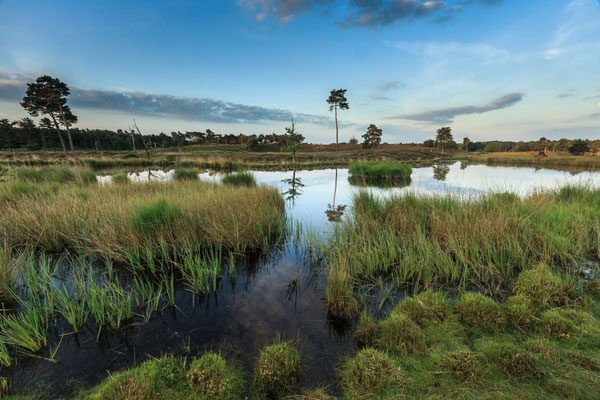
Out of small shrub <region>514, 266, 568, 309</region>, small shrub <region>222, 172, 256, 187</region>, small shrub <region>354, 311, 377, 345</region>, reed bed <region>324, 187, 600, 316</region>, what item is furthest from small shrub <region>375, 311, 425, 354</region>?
small shrub <region>222, 172, 256, 187</region>

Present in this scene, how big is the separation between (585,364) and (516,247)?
323cm

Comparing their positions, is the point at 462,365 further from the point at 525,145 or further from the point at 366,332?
the point at 525,145

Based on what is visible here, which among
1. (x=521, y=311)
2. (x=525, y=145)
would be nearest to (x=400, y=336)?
(x=521, y=311)

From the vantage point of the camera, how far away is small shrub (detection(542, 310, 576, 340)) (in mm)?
2680

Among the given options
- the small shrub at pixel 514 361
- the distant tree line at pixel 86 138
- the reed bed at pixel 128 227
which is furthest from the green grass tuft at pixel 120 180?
the distant tree line at pixel 86 138

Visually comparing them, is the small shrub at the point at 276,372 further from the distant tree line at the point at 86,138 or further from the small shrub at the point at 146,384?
the distant tree line at the point at 86,138

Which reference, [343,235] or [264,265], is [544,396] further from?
[264,265]

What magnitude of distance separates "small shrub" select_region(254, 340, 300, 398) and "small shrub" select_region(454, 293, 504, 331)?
2.41 m

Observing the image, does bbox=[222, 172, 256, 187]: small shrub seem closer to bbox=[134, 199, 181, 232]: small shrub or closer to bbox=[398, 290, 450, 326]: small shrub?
bbox=[134, 199, 181, 232]: small shrub

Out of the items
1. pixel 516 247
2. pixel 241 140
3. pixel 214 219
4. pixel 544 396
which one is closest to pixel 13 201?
pixel 214 219

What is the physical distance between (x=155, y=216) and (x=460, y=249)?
7323mm

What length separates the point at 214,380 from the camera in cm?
223

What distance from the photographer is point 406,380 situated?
2215 mm

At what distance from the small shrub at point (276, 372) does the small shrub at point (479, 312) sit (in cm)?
241
